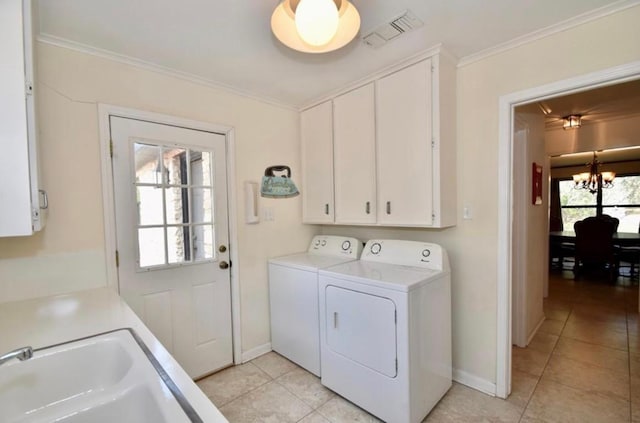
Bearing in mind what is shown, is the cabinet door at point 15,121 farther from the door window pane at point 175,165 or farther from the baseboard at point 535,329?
the baseboard at point 535,329

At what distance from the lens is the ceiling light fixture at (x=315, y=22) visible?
3.92 ft

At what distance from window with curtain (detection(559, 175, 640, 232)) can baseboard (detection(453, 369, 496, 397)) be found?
7110 millimetres

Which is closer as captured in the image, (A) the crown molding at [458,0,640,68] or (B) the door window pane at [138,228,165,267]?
(A) the crown molding at [458,0,640,68]

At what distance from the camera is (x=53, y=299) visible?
65.7 inches

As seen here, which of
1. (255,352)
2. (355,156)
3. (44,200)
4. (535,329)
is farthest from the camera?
(535,329)

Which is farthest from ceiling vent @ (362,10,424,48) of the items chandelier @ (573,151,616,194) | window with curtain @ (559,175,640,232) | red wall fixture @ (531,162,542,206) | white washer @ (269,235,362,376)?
window with curtain @ (559,175,640,232)

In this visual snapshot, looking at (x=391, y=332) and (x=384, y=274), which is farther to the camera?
(x=384, y=274)

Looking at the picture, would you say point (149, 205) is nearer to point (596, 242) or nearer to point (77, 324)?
point (77, 324)

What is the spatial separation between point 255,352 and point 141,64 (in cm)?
250

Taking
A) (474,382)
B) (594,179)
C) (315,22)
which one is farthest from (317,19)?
(594,179)

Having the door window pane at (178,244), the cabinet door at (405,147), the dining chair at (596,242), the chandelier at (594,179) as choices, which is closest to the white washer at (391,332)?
the cabinet door at (405,147)

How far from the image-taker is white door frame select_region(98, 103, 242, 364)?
1.92 metres

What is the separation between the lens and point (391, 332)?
1778mm

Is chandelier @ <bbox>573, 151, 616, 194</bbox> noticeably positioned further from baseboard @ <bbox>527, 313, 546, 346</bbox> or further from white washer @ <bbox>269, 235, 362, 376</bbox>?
white washer @ <bbox>269, 235, 362, 376</bbox>
